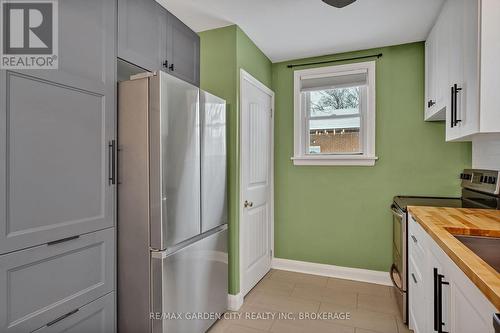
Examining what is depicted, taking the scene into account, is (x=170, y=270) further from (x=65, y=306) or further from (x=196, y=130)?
(x=196, y=130)

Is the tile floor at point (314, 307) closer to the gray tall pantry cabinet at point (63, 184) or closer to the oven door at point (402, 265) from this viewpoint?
the oven door at point (402, 265)

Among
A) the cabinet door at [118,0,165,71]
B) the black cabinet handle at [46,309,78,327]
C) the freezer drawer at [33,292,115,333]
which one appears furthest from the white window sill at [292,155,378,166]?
the black cabinet handle at [46,309,78,327]

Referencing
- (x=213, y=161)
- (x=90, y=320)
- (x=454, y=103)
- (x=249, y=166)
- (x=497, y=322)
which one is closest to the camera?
(x=497, y=322)

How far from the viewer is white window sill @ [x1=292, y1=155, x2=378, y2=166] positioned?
2.99m

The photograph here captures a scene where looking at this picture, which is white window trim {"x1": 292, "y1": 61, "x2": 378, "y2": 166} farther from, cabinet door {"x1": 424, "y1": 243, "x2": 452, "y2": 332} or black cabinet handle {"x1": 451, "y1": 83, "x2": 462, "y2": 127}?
cabinet door {"x1": 424, "y1": 243, "x2": 452, "y2": 332}

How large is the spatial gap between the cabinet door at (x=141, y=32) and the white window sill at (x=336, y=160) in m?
1.89

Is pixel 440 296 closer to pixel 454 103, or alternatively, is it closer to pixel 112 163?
pixel 454 103

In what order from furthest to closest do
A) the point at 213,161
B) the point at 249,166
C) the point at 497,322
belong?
the point at 249,166
the point at 213,161
the point at 497,322

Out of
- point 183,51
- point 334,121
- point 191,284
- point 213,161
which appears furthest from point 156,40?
point 334,121

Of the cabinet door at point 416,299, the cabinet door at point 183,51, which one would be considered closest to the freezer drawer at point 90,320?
the cabinet door at point 183,51

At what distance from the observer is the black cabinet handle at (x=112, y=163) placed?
5.22ft

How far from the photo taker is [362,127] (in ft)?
10.1

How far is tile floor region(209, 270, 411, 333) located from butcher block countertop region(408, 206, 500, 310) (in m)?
1.05

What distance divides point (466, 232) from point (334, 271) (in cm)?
202
